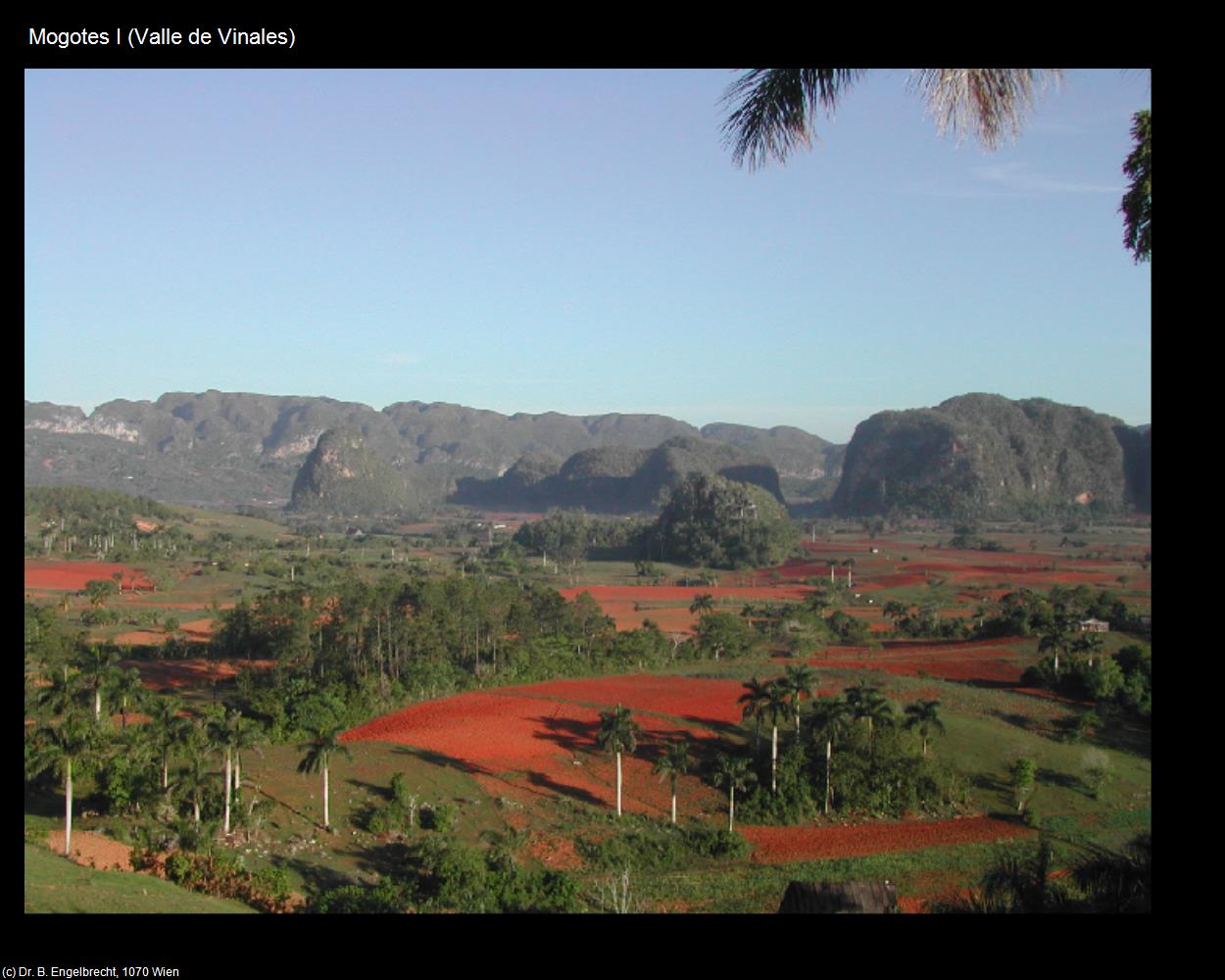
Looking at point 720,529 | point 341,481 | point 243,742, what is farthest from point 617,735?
point 341,481

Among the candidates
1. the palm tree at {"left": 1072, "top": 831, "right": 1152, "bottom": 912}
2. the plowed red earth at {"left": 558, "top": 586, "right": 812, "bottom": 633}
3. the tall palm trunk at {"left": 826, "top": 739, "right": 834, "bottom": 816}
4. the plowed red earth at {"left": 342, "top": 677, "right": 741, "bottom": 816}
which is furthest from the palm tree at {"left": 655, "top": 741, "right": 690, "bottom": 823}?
the plowed red earth at {"left": 558, "top": 586, "right": 812, "bottom": 633}

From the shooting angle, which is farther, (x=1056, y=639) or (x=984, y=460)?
(x=984, y=460)

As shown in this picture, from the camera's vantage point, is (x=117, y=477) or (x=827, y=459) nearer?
(x=117, y=477)

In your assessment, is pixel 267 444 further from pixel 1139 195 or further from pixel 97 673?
pixel 1139 195

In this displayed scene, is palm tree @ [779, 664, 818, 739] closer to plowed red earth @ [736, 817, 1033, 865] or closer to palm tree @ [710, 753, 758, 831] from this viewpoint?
palm tree @ [710, 753, 758, 831]
